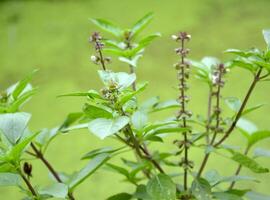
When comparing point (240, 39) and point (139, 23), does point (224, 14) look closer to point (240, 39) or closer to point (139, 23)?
point (240, 39)

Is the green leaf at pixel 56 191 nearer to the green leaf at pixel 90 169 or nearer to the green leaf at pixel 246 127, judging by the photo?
the green leaf at pixel 90 169

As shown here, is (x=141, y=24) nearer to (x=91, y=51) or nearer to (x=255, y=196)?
(x=255, y=196)

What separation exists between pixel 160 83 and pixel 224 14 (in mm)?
563

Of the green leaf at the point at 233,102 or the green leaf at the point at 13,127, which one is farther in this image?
the green leaf at the point at 233,102

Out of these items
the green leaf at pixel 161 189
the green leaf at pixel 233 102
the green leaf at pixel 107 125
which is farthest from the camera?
the green leaf at pixel 233 102

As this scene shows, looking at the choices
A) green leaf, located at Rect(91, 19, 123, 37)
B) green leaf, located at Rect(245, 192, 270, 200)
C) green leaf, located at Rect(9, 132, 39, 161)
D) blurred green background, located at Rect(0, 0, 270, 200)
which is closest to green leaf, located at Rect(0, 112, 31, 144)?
green leaf, located at Rect(9, 132, 39, 161)

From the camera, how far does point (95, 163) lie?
0.61 metres

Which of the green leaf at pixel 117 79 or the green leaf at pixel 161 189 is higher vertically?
the green leaf at pixel 117 79

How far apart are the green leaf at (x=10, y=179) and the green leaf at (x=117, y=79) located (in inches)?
6.4

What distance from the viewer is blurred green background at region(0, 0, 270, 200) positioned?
4.98 ft

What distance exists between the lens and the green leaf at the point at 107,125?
1.67ft

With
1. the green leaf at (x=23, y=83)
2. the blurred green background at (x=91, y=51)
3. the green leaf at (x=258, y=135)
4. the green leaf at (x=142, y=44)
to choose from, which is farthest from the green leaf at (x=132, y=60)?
the blurred green background at (x=91, y=51)

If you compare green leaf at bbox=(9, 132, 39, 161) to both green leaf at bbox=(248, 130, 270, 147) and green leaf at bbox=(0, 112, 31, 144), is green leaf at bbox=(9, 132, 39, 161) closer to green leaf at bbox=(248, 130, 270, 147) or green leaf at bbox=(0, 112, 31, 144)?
green leaf at bbox=(0, 112, 31, 144)

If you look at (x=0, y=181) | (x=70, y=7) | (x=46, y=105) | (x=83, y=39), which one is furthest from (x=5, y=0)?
(x=0, y=181)
